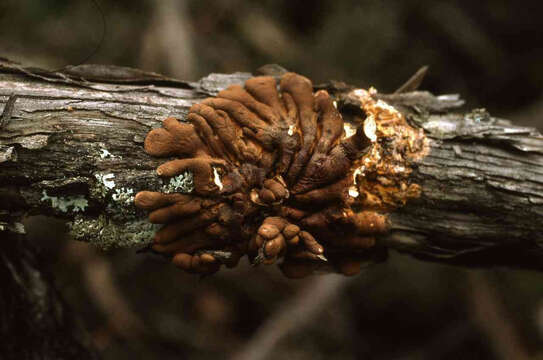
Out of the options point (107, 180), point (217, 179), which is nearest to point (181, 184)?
point (217, 179)

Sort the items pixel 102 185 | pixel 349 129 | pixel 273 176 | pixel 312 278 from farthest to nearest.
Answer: pixel 312 278 < pixel 349 129 < pixel 273 176 < pixel 102 185

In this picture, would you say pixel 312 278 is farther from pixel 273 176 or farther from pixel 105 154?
pixel 105 154

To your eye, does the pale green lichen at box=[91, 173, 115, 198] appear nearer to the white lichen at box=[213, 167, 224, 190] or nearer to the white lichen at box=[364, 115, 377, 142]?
the white lichen at box=[213, 167, 224, 190]

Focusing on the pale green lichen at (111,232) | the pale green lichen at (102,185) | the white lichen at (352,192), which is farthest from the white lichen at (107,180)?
the white lichen at (352,192)

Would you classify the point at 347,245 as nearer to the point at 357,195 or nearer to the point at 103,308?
the point at 357,195

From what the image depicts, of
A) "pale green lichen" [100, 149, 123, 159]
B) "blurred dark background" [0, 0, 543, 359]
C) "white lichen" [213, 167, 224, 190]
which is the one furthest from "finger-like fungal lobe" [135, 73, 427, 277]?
"blurred dark background" [0, 0, 543, 359]
